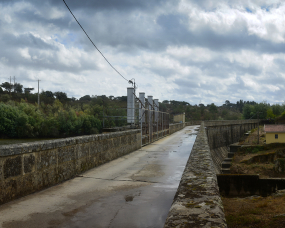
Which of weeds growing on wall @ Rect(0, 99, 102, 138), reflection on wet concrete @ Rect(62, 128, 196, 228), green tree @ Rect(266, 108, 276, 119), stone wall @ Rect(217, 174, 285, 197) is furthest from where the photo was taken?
green tree @ Rect(266, 108, 276, 119)

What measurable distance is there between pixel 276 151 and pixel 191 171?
44682mm

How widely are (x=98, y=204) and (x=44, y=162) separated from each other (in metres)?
1.42

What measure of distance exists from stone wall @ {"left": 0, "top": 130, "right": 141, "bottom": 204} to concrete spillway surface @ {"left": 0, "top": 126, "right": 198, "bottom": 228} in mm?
173

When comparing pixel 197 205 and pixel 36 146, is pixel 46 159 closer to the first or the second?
pixel 36 146

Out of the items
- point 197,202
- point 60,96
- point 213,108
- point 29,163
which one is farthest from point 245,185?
point 213,108

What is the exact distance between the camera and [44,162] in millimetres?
4969

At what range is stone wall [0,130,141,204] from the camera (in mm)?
4082

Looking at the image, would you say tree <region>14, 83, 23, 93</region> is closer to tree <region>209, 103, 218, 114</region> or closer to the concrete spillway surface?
tree <region>209, 103, 218, 114</region>

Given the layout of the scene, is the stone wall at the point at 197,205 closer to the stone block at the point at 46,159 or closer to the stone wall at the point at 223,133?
the stone block at the point at 46,159

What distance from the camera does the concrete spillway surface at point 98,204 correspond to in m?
3.46

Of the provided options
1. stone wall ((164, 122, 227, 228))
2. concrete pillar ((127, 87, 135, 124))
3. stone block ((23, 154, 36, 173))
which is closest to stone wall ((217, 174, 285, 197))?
concrete pillar ((127, 87, 135, 124))

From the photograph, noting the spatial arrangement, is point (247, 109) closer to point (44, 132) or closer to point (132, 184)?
point (44, 132)

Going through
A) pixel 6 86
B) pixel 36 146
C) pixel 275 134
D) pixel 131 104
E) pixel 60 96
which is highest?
pixel 6 86

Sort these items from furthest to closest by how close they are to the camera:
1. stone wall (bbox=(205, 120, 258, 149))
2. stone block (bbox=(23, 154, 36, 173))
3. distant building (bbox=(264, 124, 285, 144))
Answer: distant building (bbox=(264, 124, 285, 144))
stone wall (bbox=(205, 120, 258, 149))
stone block (bbox=(23, 154, 36, 173))
